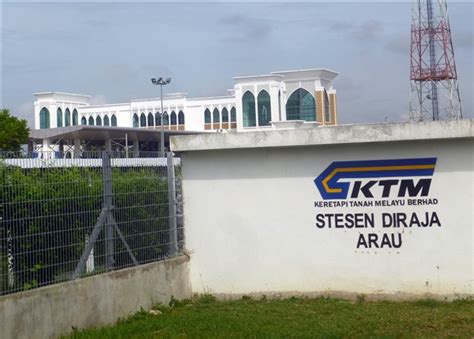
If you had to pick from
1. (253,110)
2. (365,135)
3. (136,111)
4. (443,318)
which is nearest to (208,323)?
(443,318)

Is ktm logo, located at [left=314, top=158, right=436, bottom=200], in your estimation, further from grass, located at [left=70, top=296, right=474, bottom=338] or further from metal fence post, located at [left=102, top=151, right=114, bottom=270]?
metal fence post, located at [left=102, top=151, right=114, bottom=270]

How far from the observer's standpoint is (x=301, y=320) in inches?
388

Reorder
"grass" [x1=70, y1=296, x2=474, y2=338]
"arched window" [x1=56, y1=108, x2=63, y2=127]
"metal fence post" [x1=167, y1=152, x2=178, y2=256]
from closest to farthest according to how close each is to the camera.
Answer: "grass" [x1=70, y1=296, x2=474, y2=338]
"metal fence post" [x1=167, y1=152, x2=178, y2=256]
"arched window" [x1=56, y1=108, x2=63, y2=127]

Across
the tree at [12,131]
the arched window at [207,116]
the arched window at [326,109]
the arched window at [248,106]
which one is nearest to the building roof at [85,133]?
the tree at [12,131]

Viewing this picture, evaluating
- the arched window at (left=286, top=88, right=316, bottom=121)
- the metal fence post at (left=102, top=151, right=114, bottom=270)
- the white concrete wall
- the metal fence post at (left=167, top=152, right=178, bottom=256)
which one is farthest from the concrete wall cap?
the arched window at (left=286, top=88, right=316, bottom=121)

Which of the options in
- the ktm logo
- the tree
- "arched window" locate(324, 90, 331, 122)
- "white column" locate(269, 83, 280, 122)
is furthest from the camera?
"arched window" locate(324, 90, 331, 122)

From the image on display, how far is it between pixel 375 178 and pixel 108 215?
4.06m

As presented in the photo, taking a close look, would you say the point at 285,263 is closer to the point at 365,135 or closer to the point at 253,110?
the point at 365,135

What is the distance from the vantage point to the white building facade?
81438 millimetres

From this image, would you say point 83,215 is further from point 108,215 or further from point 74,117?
point 74,117

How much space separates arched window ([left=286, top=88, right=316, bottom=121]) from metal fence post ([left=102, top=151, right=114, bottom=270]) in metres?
71.7

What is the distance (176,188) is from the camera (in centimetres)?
1238

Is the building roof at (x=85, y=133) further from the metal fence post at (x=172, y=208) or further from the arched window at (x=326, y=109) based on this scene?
the metal fence post at (x=172, y=208)

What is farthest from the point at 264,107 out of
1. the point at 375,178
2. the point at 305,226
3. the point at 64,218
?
the point at 64,218
